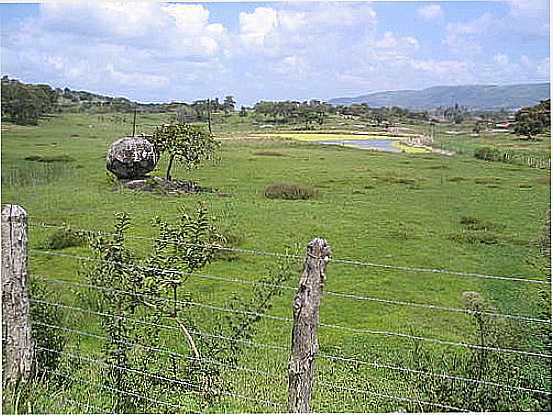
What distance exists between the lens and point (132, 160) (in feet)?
53.8

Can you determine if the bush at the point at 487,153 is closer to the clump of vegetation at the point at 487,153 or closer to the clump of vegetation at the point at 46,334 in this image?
the clump of vegetation at the point at 487,153

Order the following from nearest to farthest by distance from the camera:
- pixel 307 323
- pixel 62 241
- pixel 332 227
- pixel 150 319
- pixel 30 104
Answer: pixel 307 323
pixel 150 319
pixel 62 241
pixel 332 227
pixel 30 104

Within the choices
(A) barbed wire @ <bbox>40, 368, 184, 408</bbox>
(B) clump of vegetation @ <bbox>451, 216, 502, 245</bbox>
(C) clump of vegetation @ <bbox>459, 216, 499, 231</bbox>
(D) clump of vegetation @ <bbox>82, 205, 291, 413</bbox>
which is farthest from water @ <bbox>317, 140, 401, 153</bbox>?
(A) barbed wire @ <bbox>40, 368, 184, 408</bbox>

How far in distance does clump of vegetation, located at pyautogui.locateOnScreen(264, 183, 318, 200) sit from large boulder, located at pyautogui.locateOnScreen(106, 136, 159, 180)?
298 cm

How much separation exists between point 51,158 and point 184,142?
3.72m

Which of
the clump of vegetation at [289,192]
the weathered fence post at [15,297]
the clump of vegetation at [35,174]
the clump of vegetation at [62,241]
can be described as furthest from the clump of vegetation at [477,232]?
the weathered fence post at [15,297]

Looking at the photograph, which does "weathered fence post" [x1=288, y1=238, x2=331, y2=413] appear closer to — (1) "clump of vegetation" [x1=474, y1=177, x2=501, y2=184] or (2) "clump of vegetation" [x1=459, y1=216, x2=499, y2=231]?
(2) "clump of vegetation" [x1=459, y1=216, x2=499, y2=231]

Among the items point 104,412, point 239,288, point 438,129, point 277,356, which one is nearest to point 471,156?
point 438,129

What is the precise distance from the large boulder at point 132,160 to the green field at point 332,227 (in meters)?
0.35

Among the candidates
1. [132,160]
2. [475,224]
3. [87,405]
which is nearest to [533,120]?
[475,224]

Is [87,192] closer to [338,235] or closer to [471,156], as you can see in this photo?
[338,235]

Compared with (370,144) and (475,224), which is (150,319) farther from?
(370,144)

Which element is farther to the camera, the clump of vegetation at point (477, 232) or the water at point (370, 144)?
the water at point (370, 144)

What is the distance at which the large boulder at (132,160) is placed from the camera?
16312mm
